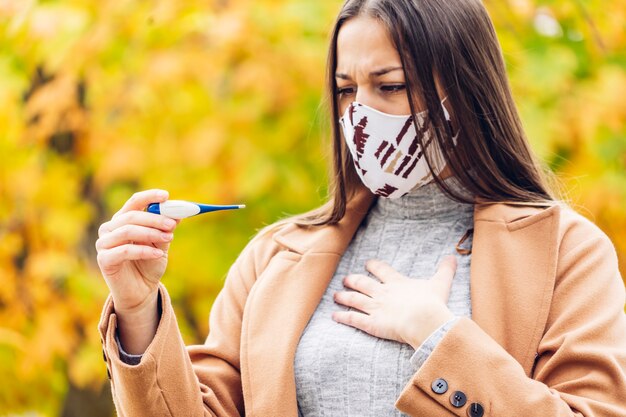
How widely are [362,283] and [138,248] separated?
689mm

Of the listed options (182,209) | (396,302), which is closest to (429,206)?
(396,302)

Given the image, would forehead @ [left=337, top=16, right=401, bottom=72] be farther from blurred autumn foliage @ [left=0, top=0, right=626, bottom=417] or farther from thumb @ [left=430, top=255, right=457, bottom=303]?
blurred autumn foliage @ [left=0, top=0, right=626, bottom=417]

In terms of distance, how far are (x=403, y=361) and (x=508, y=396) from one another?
12.6 inches

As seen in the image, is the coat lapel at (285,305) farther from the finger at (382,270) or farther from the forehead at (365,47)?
the forehead at (365,47)

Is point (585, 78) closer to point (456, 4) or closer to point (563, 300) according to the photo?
Answer: point (456, 4)

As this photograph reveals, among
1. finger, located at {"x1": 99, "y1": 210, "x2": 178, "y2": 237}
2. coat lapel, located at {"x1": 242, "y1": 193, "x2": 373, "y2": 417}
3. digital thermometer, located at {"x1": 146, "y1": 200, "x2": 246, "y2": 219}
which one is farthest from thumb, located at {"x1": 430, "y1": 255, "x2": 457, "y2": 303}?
finger, located at {"x1": 99, "y1": 210, "x2": 178, "y2": 237}

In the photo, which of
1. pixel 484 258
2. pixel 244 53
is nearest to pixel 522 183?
pixel 484 258

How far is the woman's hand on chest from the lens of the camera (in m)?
2.28

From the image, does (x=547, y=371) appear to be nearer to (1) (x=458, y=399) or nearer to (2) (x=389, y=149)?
(1) (x=458, y=399)

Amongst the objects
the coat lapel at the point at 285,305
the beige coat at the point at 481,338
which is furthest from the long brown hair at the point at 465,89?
the coat lapel at the point at 285,305

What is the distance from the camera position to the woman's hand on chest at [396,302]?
2.28m

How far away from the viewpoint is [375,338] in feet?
8.00

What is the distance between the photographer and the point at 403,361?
7.78ft

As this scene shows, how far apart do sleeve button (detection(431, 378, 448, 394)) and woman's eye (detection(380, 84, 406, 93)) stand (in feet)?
2.54
